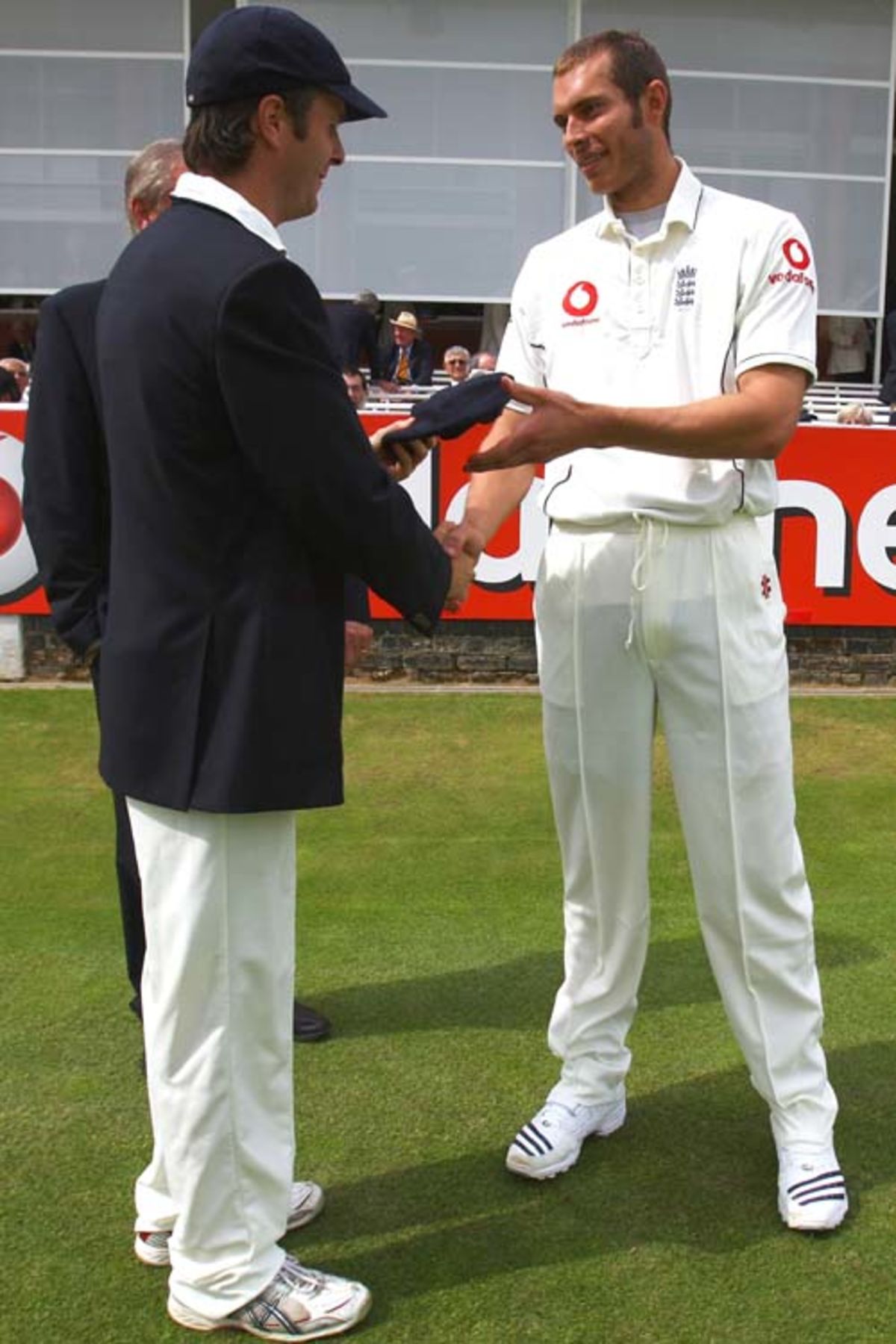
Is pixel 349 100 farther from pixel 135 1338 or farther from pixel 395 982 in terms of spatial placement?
pixel 395 982

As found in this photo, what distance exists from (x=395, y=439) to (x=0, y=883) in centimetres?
300

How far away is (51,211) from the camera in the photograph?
16234 mm

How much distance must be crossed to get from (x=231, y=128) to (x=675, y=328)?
96cm

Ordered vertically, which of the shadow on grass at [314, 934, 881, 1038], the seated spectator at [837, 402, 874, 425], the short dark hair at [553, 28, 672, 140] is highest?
the short dark hair at [553, 28, 672, 140]

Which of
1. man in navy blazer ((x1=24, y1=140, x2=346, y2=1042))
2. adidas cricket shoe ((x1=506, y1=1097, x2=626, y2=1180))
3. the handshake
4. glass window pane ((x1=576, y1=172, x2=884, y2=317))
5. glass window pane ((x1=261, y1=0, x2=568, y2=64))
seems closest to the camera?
the handshake

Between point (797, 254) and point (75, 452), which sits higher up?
point (797, 254)

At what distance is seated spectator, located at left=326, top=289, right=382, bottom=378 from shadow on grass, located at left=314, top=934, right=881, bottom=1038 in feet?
30.4

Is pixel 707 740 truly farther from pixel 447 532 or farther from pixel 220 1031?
pixel 220 1031

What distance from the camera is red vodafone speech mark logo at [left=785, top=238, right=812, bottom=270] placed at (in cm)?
280

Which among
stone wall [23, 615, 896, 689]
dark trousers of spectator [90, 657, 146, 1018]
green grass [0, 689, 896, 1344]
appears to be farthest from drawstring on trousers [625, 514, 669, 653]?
stone wall [23, 615, 896, 689]

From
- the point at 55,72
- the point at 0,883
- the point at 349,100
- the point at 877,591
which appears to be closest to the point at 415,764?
the point at 0,883

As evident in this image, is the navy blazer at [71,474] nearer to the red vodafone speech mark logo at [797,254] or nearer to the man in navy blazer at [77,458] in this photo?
the man in navy blazer at [77,458]

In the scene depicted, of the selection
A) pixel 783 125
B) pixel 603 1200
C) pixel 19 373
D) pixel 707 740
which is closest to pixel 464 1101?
pixel 603 1200

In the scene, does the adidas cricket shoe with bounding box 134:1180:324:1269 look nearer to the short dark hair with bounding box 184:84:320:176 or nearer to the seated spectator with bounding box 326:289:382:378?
the short dark hair with bounding box 184:84:320:176
